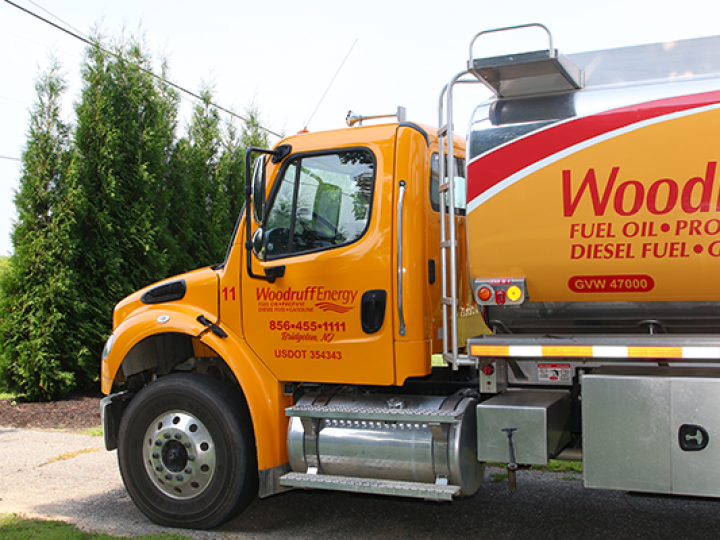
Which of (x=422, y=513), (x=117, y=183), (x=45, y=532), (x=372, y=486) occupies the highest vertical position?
(x=117, y=183)

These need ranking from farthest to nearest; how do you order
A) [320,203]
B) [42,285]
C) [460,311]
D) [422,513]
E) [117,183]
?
1. [117,183]
2. [42,285]
3. [422,513]
4. [320,203]
5. [460,311]

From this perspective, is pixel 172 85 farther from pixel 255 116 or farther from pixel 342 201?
pixel 342 201

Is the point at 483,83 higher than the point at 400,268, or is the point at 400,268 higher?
the point at 483,83

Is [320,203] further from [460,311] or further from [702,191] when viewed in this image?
[702,191]

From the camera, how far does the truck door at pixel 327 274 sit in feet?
13.9

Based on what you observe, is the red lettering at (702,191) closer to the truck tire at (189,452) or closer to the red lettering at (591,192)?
the red lettering at (591,192)

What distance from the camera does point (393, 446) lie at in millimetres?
4137

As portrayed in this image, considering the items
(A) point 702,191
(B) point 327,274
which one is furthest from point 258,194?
(A) point 702,191

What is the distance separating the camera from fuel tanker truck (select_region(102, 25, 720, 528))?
3422 millimetres

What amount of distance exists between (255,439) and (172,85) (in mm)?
8444

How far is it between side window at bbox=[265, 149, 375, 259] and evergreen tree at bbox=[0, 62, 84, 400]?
5.94m

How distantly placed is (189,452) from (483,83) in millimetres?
3096

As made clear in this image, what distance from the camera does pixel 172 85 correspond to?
11.3 metres

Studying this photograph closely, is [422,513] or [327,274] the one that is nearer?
[327,274]
